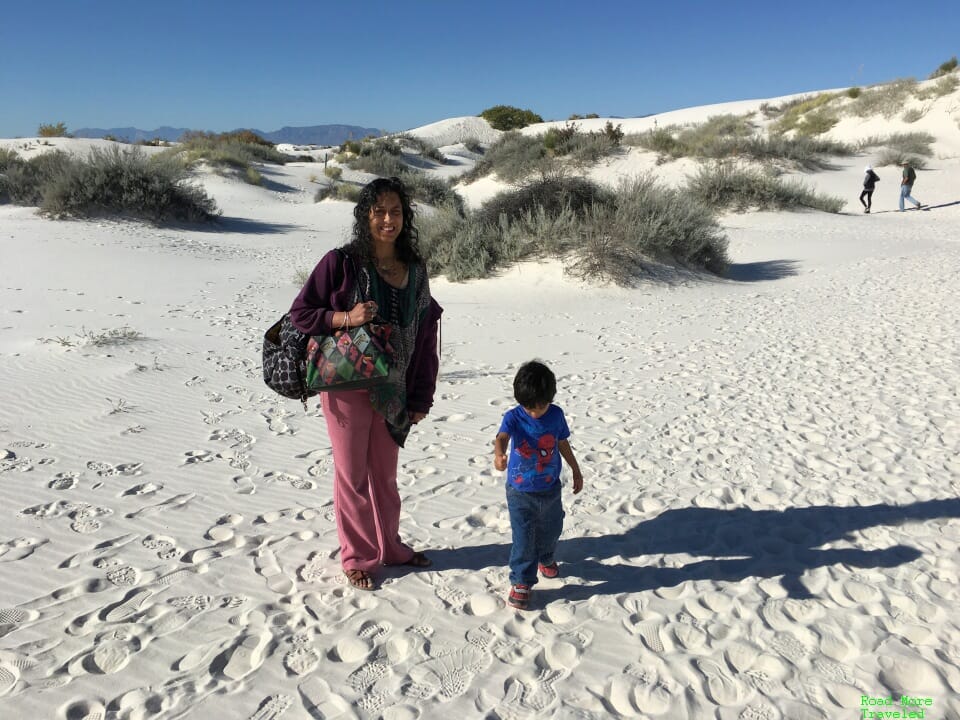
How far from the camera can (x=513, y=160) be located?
24.0 meters

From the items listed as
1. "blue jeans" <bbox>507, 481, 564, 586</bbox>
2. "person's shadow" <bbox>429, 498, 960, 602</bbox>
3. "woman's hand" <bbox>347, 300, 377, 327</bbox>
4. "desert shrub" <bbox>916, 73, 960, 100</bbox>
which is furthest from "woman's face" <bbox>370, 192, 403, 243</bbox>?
"desert shrub" <bbox>916, 73, 960, 100</bbox>

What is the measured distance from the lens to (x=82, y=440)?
4523mm

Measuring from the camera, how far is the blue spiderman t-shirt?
268cm

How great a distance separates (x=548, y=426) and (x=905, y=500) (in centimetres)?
258

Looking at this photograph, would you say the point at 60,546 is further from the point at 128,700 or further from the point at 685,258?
the point at 685,258

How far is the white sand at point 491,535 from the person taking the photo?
2.37m

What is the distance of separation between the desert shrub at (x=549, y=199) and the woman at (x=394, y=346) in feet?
32.9

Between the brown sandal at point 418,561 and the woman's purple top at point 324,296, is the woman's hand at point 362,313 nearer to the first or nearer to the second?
the woman's purple top at point 324,296

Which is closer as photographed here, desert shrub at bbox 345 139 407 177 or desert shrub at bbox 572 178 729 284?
desert shrub at bbox 572 178 729 284

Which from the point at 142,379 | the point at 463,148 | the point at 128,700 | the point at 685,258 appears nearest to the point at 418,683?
the point at 128,700

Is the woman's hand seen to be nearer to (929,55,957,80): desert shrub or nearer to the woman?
the woman

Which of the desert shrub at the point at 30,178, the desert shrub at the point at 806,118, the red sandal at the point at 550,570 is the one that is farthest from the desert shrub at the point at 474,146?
the red sandal at the point at 550,570

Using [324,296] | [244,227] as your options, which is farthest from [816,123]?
[324,296]

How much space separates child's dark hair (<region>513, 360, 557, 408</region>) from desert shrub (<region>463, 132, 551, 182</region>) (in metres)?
19.3
